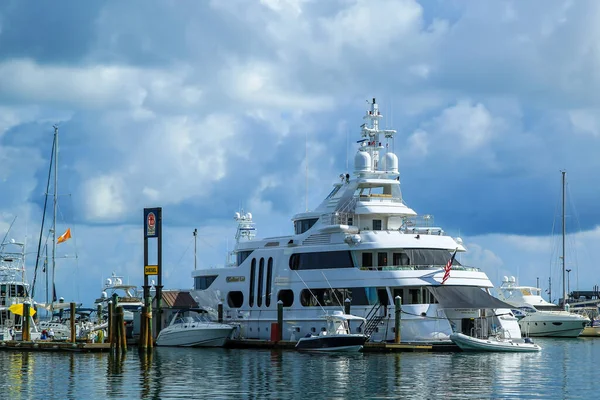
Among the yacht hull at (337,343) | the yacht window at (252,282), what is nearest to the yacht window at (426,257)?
the yacht hull at (337,343)

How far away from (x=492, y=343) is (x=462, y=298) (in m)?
2.57

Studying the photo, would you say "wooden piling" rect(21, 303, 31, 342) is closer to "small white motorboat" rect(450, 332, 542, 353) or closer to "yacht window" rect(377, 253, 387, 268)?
"yacht window" rect(377, 253, 387, 268)

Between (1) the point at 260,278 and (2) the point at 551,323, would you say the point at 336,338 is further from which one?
(2) the point at 551,323

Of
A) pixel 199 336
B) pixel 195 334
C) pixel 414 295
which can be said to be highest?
pixel 414 295

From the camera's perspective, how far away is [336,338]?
4928 centimetres

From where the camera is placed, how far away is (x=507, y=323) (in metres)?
52.0

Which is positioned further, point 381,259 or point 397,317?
point 381,259

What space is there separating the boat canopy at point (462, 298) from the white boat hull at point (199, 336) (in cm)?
1205

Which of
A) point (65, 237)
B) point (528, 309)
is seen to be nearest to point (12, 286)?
point (65, 237)

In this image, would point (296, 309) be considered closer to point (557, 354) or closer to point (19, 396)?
point (557, 354)

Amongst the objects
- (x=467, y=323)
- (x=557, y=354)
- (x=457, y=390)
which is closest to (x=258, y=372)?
(x=457, y=390)

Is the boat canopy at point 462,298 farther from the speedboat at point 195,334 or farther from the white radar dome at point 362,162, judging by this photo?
the speedboat at point 195,334

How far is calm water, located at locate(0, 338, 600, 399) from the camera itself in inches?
1394

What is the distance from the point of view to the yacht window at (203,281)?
60906 millimetres
